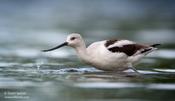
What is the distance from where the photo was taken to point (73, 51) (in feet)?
64.1

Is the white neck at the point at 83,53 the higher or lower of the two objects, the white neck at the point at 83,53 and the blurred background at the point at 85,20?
the lower

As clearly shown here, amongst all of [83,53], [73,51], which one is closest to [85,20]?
[73,51]

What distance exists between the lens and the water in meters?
12.2

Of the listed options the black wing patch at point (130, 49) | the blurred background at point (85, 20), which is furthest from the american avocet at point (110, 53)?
the blurred background at point (85, 20)

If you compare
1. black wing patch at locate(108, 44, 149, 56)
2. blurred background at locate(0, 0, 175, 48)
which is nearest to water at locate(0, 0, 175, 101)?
blurred background at locate(0, 0, 175, 48)

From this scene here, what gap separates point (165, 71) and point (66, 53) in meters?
4.52

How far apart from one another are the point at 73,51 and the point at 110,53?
5.33 m

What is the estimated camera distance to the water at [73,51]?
40.0 feet

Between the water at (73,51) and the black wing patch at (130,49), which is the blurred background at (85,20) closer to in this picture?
the water at (73,51)

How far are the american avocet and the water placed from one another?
0.21 meters

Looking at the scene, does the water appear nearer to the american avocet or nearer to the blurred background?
the blurred background

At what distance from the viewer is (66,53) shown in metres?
19.0

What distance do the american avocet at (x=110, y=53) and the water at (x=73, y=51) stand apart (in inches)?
8.3

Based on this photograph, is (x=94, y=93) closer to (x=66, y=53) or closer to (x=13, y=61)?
(x=13, y=61)
